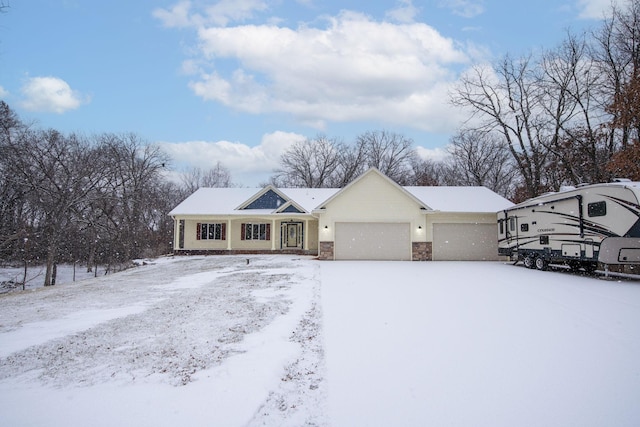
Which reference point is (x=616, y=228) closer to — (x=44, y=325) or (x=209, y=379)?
(x=209, y=379)

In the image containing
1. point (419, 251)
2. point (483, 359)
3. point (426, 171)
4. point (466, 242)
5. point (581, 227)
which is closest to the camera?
point (483, 359)

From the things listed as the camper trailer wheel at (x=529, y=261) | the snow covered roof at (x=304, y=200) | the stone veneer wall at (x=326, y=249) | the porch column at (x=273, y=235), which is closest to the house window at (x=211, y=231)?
the snow covered roof at (x=304, y=200)

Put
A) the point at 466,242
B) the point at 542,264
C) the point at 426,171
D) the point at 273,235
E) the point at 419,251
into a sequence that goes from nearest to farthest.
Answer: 1. the point at 542,264
2. the point at 419,251
3. the point at 466,242
4. the point at 273,235
5. the point at 426,171

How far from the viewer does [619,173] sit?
55.3 feet

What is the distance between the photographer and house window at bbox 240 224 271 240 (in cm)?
2497

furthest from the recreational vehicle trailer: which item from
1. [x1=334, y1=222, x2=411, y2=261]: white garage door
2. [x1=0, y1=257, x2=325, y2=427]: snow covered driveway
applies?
[x1=0, y1=257, x2=325, y2=427]: snow covered driveway

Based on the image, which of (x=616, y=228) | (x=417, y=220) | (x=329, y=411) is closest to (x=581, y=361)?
(x=329, y=411)

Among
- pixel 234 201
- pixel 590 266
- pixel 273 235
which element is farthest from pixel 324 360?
pixel 234 201

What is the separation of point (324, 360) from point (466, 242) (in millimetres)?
17866

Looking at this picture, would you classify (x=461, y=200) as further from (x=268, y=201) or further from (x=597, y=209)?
(x=268, y=201)

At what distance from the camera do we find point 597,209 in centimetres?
1245

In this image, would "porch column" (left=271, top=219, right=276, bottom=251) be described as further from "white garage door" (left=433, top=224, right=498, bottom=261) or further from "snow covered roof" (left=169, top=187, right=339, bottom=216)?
"white garage door" (left=433, top=224, right=498, bottom=261)

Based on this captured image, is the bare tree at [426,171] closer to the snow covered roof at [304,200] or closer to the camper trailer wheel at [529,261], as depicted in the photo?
the snow covered roof at [304,200]

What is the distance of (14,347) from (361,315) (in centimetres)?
556
